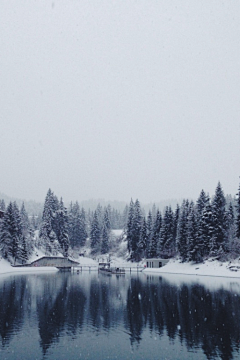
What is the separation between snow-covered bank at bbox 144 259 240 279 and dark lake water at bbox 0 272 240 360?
106 feet

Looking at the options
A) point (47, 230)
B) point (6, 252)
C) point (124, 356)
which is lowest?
point (124, 356)

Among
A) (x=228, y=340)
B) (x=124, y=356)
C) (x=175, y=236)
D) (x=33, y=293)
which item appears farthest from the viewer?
(x=175, y=236)

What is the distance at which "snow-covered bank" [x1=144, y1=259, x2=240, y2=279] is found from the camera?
72.4 metres

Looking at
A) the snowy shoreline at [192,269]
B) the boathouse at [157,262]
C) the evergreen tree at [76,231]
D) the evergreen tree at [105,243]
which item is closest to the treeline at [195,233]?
the snowy shoreline at [192,269]

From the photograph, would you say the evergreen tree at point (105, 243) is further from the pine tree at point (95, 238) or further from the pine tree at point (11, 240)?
the pine tree at point (11, 240)

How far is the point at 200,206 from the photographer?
309ft

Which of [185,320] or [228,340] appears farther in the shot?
[185,320]

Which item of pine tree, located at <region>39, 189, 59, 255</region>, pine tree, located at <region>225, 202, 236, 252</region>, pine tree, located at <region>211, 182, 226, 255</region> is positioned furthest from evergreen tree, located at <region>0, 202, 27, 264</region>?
pine tree, located at <region>225, 202, 236, 252</region>

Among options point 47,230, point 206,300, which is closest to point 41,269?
point 47,230

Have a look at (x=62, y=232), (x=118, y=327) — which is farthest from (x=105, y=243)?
(x=118, y=327)

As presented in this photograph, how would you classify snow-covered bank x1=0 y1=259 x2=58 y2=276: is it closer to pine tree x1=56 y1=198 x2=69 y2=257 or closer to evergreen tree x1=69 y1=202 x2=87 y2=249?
pine tree x1=56 y1=198 x2=69 y2=257

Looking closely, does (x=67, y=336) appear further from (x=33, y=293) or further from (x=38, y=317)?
(x=33, y=293)

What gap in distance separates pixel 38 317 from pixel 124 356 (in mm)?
12145

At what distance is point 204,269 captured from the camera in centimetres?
8019
